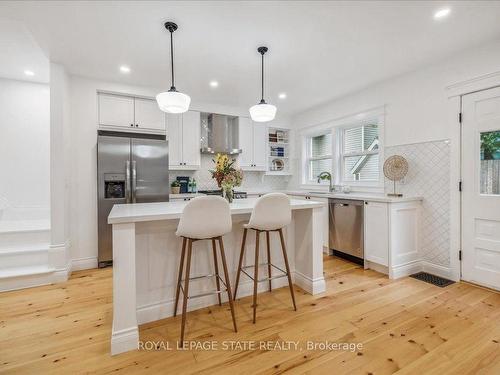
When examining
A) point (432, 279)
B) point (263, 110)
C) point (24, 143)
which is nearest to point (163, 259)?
point (263, 110)

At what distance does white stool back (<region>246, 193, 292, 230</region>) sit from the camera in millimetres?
2049

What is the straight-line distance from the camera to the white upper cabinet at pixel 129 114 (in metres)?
3.45

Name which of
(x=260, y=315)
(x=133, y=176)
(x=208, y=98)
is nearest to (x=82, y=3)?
(x=133, y=176)

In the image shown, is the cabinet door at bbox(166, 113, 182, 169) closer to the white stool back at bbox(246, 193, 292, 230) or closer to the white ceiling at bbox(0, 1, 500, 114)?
the white ceiling at bbox(0, 1, 500, 114)

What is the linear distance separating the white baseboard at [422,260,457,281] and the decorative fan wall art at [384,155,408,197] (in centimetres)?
91

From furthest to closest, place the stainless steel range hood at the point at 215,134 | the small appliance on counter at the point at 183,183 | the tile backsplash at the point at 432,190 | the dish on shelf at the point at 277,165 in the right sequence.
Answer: the dish on shelf at the point at 277,165 → the stainless steel range hood at the point at 215,134 → the small appliance on counter at the point at 183,183 → the tile backsplash at the point at 432,190

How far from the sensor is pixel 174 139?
13.4 ft

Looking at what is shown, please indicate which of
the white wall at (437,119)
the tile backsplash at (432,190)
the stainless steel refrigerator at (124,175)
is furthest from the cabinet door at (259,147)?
the tile backsplash at (432,190)

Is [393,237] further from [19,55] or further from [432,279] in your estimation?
[19,55]

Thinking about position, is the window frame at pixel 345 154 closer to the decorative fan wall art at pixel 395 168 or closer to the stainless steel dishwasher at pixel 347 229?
the decorative fan wall art at pixel 395 168

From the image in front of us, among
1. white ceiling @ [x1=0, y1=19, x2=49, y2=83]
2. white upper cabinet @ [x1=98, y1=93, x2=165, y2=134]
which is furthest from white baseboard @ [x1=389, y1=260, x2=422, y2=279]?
white ceiling @ [x1=0, y1=19, x2=49, y2=83]

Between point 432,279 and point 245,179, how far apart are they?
3.35 m

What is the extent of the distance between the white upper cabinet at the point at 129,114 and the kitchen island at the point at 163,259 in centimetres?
174

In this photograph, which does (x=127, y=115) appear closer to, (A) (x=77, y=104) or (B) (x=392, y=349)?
(A) (x=77, y=104)
